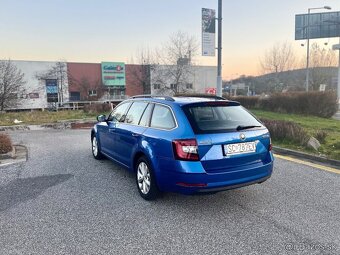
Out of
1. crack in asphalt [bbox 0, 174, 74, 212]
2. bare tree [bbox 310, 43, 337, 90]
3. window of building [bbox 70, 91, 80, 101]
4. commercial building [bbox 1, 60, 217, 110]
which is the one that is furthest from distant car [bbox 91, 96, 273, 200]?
window of building [bbox 70, 91, 80, 101]

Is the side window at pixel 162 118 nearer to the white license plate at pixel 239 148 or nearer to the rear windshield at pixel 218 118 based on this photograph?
the rear windshield at pixel 218 118

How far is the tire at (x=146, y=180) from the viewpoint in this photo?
4.27m

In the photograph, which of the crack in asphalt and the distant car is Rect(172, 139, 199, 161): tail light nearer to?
the distant car

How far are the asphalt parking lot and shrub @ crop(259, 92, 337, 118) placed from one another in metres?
11.8

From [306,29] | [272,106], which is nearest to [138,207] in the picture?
[272,106]

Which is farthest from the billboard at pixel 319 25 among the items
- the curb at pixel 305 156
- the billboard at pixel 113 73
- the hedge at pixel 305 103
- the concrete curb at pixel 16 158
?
the concrete curb at pixel 16 158

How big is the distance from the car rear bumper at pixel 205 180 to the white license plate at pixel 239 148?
24 cm

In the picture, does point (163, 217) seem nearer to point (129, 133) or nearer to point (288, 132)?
point (129, 133)

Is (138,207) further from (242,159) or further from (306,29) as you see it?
(306,29)

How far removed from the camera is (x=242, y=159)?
3.93 m

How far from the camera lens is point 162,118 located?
436 cm

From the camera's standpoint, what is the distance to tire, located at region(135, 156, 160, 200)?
4266 millimetres

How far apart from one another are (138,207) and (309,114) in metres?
15.1

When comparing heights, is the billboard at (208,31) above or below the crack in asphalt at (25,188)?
above
